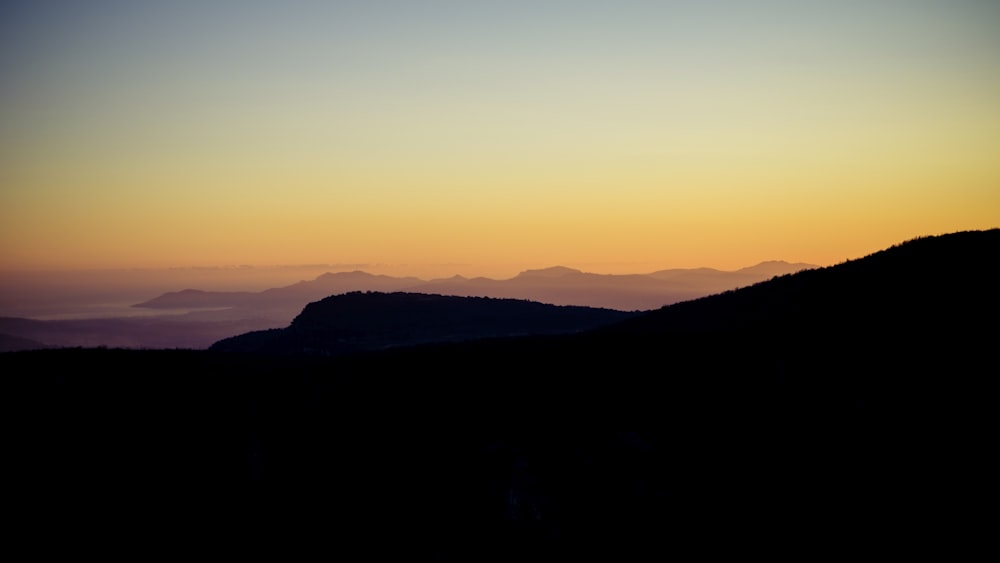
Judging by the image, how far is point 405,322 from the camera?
122 metres

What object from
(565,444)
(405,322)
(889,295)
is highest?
(405,322)

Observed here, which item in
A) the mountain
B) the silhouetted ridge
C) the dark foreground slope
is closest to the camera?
the dark foreground slope

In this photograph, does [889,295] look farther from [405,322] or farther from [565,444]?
[405,322]

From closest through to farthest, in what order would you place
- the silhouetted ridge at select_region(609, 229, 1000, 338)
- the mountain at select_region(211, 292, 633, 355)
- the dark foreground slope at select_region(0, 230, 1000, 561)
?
the dark foreground slope at select_region(0, 230, 1000, 561), the silhouetted ridge at select_region(609, 229, 1000, 338), the mountain at select_region(211, 292, 633, 355)

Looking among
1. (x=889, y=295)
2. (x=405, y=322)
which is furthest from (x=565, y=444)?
(x=405, y=322)

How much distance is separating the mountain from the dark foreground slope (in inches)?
2500

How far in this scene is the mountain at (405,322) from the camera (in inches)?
4348

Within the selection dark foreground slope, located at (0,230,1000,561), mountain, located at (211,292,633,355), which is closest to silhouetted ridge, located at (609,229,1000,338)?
dark foreground slope, located at (0,230,1000,561)

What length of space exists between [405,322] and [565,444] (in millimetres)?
88363

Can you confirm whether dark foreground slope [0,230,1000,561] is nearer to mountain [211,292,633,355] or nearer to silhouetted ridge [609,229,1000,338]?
silhouetted ridge [609,229,1000,338]

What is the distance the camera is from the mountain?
11044 centimetres

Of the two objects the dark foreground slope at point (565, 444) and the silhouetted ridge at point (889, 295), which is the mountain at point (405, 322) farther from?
the dark foreground slope at point (565, 444)

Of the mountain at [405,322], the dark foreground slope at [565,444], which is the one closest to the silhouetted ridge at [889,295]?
the dark foreground slope at [565,444]

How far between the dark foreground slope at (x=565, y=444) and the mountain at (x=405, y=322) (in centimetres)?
6349
